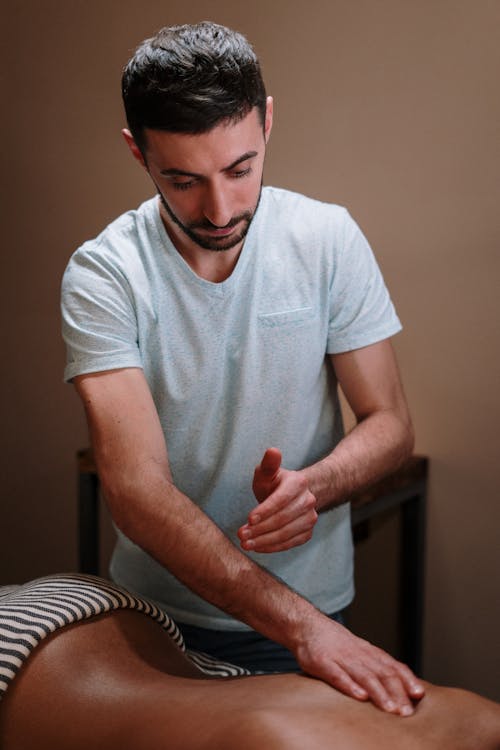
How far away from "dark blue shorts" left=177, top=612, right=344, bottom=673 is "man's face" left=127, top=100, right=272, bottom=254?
28.6 inches

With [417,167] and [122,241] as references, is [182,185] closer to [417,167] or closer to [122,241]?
[122,241]

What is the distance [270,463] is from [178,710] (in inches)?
14.5

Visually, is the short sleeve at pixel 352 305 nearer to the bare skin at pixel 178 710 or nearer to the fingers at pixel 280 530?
the fingers at pixel 280 530

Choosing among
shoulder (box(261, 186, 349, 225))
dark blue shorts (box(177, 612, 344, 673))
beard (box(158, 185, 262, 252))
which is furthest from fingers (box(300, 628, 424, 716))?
shoulder (box(261, 186, 349, 225))

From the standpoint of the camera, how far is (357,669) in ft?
3.82

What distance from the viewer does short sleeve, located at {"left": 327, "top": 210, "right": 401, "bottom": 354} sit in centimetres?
164

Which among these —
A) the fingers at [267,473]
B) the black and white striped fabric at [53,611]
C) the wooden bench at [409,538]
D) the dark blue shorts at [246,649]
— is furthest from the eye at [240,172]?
the wooden bench at [409,538]

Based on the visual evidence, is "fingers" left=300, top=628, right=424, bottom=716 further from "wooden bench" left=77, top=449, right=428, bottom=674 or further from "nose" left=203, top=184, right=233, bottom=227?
"wooden bench" left=77, top=449, right=428, bottom=674

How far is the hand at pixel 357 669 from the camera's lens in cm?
113

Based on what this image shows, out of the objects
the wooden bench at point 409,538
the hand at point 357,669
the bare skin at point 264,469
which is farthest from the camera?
the wooden bench at point 409,538

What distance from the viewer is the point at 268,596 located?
1.30m

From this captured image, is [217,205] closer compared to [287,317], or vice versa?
[217,205]

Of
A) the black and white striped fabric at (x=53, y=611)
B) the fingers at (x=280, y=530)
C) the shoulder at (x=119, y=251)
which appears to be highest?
the shoulder at (x=119, y=251)

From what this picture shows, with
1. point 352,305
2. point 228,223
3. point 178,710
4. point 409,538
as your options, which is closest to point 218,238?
point 228,223
